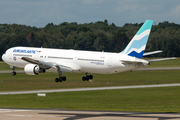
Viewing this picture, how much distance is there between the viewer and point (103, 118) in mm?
55250

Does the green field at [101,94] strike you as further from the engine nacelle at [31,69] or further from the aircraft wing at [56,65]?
the aircraft wing at [56,65]

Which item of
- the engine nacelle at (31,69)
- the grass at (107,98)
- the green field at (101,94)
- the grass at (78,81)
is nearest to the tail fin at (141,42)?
the green field at (101,94)

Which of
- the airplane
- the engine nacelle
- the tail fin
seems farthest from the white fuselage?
the engine nacelle

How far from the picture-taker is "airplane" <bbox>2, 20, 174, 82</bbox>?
7519 cm

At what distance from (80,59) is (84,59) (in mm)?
951

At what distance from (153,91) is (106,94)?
15.0m

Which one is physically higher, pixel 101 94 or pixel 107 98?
pixel 101 94

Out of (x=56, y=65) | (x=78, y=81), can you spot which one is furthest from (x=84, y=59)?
(x=78, y=81)

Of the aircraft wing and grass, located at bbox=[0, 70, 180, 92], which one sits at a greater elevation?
grass, located at bbox=[0, 70, 180, 92]

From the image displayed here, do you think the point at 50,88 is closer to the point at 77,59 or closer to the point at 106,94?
the point at 106,94

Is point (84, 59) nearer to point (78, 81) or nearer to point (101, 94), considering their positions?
point (101, 94)

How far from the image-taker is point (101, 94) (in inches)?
4254

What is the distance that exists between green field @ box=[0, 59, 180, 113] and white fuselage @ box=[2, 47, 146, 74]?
806cm

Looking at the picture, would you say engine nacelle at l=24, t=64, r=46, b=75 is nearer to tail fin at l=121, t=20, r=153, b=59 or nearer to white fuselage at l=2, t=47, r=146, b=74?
white fuselage at l=2, t=47, r=146, b=74
